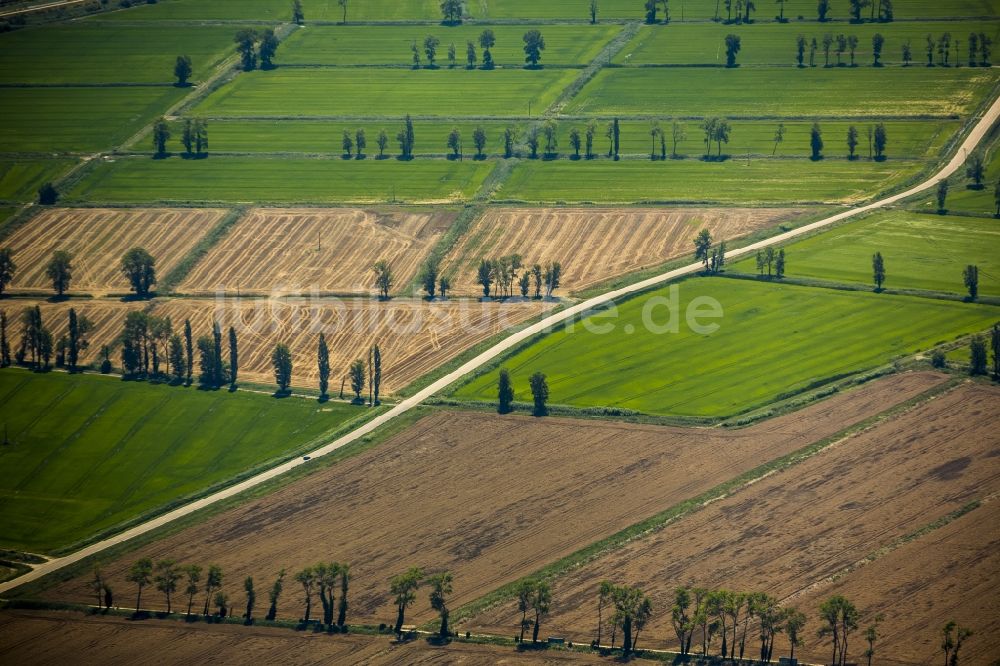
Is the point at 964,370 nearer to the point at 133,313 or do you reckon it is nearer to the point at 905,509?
the point at 905,509

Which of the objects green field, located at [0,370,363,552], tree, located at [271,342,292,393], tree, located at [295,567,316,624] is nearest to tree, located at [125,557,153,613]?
green field, located at [0,370,363,552]

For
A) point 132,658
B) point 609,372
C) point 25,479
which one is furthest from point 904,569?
point 25,479

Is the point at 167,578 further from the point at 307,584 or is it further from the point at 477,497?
the point at 477,497

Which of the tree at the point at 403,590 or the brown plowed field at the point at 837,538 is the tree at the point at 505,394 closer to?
the brown plowed field at the point at 837,538

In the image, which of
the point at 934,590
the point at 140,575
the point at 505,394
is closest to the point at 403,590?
the point at 140,575

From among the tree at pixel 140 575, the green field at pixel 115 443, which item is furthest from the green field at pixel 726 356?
the tree at pixel 140 575
